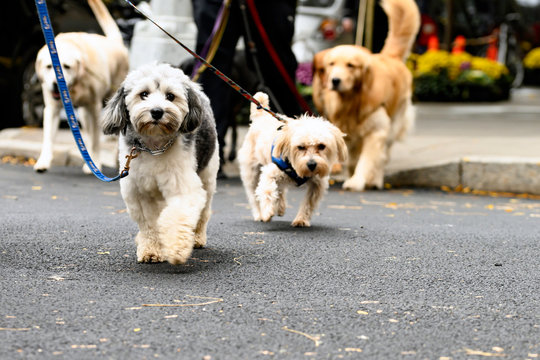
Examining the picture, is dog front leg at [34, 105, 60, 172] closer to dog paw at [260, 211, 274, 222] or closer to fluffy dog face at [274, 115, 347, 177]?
dog paw at [260, 211, 274, 222]

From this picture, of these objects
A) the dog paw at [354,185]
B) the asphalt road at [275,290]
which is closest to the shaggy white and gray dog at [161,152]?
the asphalt road at [275,290]

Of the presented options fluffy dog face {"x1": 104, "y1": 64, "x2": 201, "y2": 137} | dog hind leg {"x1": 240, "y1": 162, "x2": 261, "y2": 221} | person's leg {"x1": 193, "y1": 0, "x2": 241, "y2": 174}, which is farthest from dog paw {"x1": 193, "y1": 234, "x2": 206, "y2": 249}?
person's leg {"x1": 193, "y1": 0, "x2": 241, "y2": 174}

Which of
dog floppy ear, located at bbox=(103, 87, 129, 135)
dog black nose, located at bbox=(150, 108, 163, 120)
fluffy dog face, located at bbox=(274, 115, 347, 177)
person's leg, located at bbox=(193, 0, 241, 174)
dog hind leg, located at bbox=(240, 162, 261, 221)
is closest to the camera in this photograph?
dog black nose, located at bbox=(150, 108, 163, 120)

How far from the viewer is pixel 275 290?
12.9 feet

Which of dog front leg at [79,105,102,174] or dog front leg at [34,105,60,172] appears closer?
dog front leg at [34,105,60,172]

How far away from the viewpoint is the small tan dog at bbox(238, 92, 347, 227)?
5559mm

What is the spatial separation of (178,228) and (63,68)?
15.8 feet

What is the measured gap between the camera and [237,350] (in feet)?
9.86

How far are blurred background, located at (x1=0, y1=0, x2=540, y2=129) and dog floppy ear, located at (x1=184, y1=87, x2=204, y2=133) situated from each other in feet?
18.0

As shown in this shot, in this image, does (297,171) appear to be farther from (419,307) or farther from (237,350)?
(237,350)

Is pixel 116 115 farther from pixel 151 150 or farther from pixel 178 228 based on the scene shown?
pixel 178 228

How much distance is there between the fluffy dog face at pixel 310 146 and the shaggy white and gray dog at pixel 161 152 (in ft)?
3.47

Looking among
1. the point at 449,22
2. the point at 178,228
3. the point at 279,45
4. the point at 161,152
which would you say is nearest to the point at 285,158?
the point at 161,152

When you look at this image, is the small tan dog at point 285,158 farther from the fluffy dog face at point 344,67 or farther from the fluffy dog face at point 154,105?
the fluffy dog face at point 344,67
